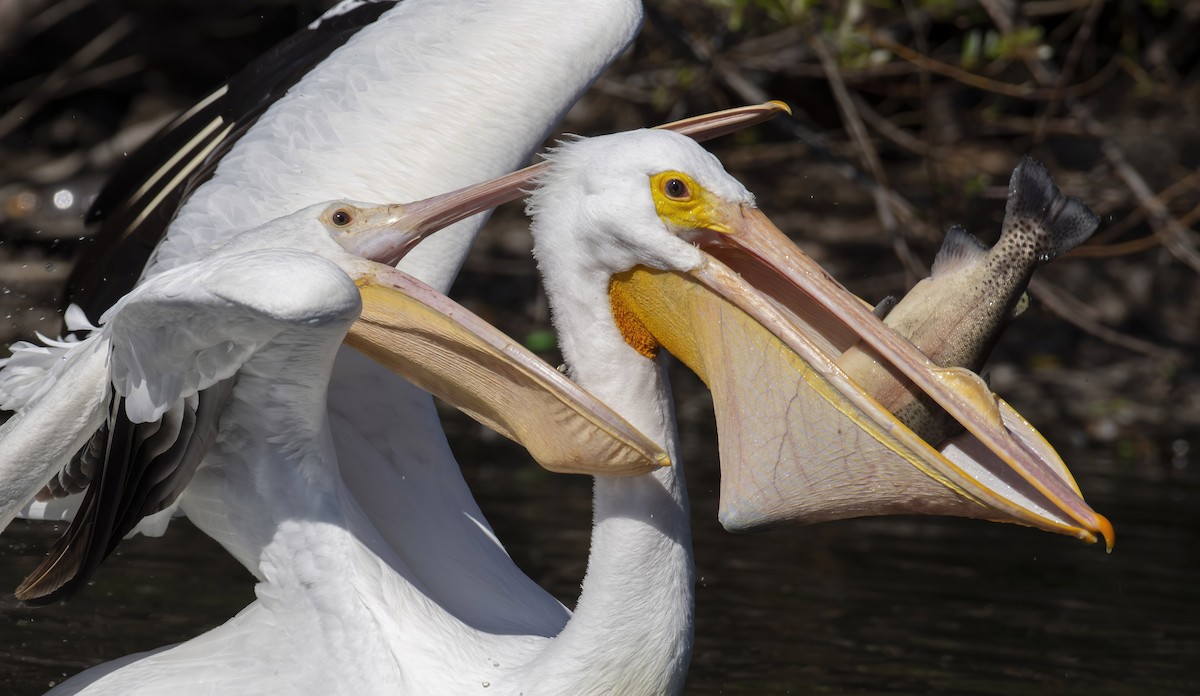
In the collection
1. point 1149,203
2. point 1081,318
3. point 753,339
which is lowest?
point 1081,318

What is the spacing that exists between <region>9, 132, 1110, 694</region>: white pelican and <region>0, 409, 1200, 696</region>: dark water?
1.24m

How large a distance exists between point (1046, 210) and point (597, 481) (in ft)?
3.16

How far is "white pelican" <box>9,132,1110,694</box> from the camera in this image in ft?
9.11

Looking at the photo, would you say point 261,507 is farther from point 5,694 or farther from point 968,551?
point 968,551

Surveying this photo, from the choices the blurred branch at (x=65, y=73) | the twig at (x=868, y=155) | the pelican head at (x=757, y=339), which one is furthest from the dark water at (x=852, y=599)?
the blurred branch at (x=65, y=73)

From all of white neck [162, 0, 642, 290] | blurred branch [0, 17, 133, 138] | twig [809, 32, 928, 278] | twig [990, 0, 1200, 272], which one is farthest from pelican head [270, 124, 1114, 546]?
blurred branch [0, 17, 133, 138]

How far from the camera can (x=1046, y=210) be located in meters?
2.91

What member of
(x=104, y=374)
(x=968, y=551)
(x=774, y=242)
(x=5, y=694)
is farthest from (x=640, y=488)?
(x=968, y=551)

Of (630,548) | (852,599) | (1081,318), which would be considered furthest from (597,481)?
(1081,318)

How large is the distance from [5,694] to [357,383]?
1.29 metres

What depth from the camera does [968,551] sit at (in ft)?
19.1

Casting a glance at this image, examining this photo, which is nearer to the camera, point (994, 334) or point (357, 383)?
point (994, 334)

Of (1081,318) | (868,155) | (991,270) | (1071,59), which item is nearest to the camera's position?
(991,270)

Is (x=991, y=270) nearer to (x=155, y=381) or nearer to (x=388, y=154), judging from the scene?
(x=155, y=381)
